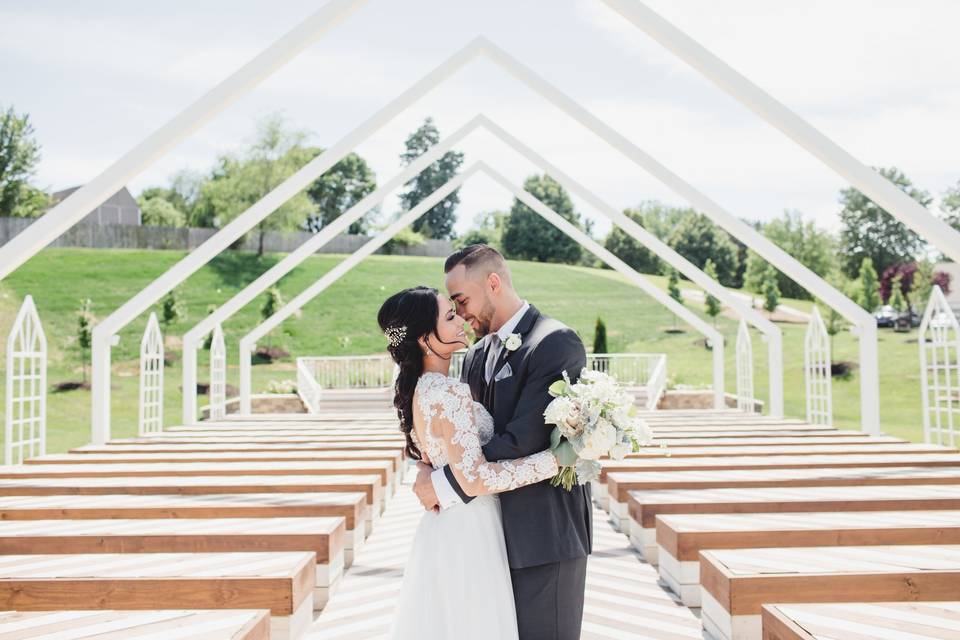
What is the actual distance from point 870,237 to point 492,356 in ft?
206

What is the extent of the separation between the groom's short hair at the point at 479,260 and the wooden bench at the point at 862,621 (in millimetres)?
1743

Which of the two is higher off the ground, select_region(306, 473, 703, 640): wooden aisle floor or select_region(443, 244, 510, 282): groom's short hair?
select_region(443, 244, 510, 282): groom's short hair

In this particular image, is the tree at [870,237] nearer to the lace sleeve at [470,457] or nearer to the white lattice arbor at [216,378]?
the white lattice arbor at [216,378]

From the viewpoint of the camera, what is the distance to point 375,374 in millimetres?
26172

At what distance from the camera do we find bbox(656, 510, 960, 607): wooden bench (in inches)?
174

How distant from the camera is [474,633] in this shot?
118 inches

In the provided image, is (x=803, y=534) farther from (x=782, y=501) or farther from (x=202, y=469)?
(x=202, y=469)

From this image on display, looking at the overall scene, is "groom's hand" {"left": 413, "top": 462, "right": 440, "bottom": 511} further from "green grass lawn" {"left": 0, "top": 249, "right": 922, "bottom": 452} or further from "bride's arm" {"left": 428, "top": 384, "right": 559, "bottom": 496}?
"green grass lawn" {"left": 0, "top": 249, "right": 922, "bottom": 452}

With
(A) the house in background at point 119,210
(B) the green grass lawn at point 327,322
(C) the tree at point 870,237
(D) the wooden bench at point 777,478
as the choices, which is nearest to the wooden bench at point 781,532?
(D) the wooden bench at point 777,478

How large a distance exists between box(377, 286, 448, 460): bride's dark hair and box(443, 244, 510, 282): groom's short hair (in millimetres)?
174

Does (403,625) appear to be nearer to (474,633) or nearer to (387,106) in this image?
(474,633)

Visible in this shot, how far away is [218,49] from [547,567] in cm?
944

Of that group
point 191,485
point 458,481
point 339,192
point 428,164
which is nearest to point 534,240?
point 339,192

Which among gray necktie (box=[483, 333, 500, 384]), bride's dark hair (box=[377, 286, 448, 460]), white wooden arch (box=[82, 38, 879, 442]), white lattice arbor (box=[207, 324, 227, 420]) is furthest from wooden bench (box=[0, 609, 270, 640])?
white lattice arbor (box=[207, 324, 227, 420])
